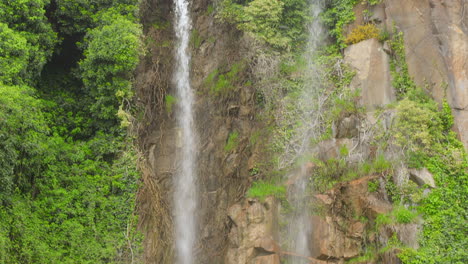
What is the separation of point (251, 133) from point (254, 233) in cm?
396

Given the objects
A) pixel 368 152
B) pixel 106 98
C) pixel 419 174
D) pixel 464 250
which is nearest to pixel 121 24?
pixel 106 98

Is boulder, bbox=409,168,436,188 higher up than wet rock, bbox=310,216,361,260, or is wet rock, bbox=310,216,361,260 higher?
boulder, bbox=409,168,436,188

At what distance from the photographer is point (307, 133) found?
50.5 feet

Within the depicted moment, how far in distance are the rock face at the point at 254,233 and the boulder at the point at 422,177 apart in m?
4.24

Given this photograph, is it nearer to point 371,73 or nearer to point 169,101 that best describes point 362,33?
point 371,73

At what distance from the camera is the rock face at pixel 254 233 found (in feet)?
43.8

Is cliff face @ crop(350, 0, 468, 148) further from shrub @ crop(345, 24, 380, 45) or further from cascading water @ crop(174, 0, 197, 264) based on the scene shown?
cascading water @ crop(174, 0, 197, 264)

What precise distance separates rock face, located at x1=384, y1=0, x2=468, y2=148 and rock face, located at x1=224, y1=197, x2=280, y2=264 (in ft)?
21.4

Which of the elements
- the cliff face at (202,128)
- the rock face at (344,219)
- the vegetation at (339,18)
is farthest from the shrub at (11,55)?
the vegetation at (339,18)

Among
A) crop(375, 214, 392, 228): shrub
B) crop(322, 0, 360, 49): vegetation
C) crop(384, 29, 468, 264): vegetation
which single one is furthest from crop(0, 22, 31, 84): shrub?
crop(384, 29, 468, 264): vegetation

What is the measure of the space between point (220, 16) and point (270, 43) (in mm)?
2501

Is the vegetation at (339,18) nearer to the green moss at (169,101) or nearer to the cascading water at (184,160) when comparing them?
the cascading water at (184,160)

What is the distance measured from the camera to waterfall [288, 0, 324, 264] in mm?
13453

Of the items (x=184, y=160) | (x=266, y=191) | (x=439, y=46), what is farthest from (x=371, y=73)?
(x=184, y=160)
